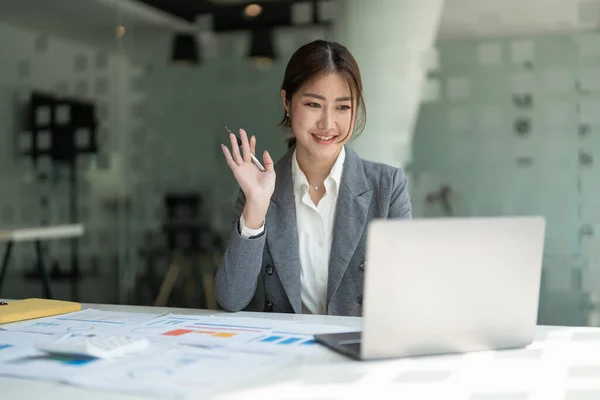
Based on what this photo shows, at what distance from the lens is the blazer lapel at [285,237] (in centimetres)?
206

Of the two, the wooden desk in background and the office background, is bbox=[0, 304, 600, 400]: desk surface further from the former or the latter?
the wooden desk in background

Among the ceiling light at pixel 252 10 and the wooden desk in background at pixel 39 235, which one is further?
the ceiling light at pixel 252 10

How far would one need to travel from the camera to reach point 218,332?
149 cm

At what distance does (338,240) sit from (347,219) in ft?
0.23

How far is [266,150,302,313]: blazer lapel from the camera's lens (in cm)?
206

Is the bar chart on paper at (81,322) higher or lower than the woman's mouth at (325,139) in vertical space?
lower

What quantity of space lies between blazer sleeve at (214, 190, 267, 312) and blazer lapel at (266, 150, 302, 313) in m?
0.13

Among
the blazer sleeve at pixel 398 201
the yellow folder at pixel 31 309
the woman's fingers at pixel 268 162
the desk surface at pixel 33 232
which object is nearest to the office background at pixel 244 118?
the desk surface at pixel 33 232

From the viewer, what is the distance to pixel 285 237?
2109 millimetres

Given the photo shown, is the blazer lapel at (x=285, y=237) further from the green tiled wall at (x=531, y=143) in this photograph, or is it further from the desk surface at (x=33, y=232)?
the desk surface at (x=33, y=232)

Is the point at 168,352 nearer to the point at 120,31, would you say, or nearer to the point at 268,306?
the point at 268,306

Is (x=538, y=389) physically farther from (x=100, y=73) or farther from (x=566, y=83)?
(x=100, y=73)

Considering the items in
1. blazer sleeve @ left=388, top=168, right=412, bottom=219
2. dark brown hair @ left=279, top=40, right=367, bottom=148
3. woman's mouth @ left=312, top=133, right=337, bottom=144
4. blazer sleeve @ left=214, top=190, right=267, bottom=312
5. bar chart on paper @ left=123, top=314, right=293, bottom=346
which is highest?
dark brown hair @ left=279, top=40, right=367, bottom=148

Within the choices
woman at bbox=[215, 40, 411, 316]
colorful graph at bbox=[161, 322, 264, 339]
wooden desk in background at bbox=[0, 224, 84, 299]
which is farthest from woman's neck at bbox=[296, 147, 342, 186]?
wooden desk in background at bbox=[0, 224, 84, 299]
